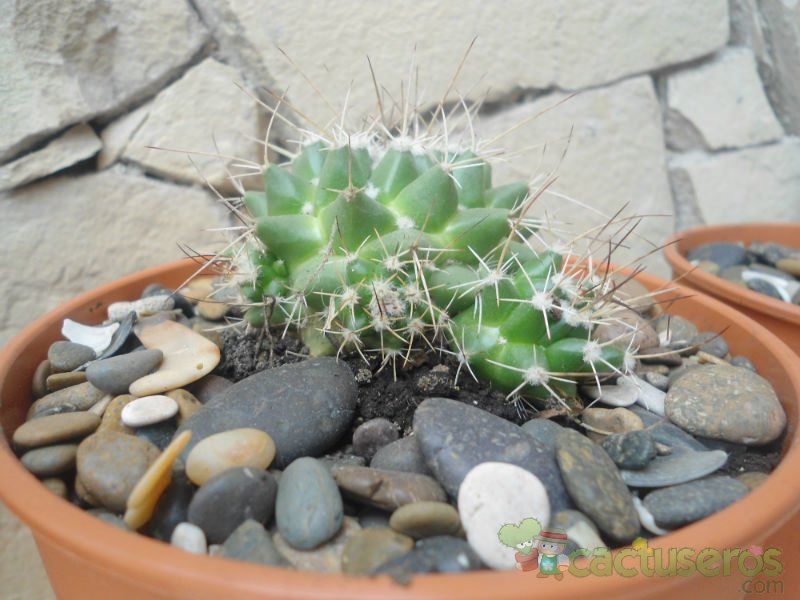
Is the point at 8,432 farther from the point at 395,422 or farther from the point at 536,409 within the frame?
the point at 536,409

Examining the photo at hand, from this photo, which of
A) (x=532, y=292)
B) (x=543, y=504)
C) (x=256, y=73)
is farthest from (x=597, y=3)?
(x=543, y=504)

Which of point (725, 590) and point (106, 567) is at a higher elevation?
point (106, 567)

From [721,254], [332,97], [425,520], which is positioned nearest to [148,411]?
[425,520]

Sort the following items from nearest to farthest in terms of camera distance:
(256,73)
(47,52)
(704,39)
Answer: (47,52) < (256,73) < (704,39)

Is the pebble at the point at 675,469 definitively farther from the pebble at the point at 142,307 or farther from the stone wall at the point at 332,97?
the pebble at the point at 142,307

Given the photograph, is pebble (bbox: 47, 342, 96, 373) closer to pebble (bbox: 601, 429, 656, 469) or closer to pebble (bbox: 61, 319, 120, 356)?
pebble (bbox: 61, 319, 120, 356)

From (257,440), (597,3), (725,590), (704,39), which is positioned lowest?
(725,590)

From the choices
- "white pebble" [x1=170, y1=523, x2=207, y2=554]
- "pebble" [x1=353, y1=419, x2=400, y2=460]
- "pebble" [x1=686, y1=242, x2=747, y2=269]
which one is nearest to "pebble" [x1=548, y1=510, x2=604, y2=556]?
"pebble" [x1=353, y1=419, x2=400, y2=460]
